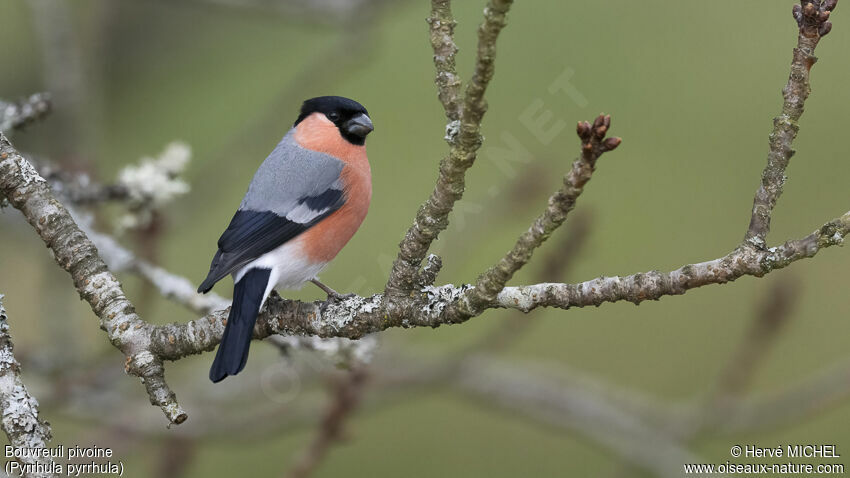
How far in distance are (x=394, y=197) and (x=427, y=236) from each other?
12.2 ft

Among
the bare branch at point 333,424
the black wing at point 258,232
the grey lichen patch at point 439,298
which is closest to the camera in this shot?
the grey lichen patch at point 439,298

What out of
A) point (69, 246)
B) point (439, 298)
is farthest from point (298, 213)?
point (439, 298)

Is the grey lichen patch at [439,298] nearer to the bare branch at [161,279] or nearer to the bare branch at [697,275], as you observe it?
the bare branch at [697,275]

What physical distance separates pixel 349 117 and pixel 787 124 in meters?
1.80

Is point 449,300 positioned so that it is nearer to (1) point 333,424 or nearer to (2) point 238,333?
(2) point 238,333

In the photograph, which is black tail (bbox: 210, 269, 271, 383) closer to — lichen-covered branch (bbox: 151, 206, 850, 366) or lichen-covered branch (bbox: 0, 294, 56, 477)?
lichen-covered branch (bbox: 151, 206, 850, 366)

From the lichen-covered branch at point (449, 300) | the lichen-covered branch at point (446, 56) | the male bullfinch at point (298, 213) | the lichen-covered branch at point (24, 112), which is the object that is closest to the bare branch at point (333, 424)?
the male bullfinch at point (298, 213)

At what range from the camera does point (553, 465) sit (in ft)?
16.7

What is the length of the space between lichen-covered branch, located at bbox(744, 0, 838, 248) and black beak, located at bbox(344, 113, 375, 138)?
1667 millimetres

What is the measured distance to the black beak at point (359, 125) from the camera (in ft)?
10.0

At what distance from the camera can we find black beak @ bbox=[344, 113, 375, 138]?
120 inches

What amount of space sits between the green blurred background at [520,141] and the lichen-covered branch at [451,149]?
1.88 meters

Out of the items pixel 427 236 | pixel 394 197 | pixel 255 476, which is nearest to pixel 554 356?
pixel 394 197

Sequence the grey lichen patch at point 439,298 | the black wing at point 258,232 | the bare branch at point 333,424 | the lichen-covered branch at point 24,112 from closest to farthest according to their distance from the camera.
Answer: the grey lichen patch at point 439,298 → the lichen-covered branch at point 24,112 → the black wing at point 258,232 → the bare branch at point 333,424
